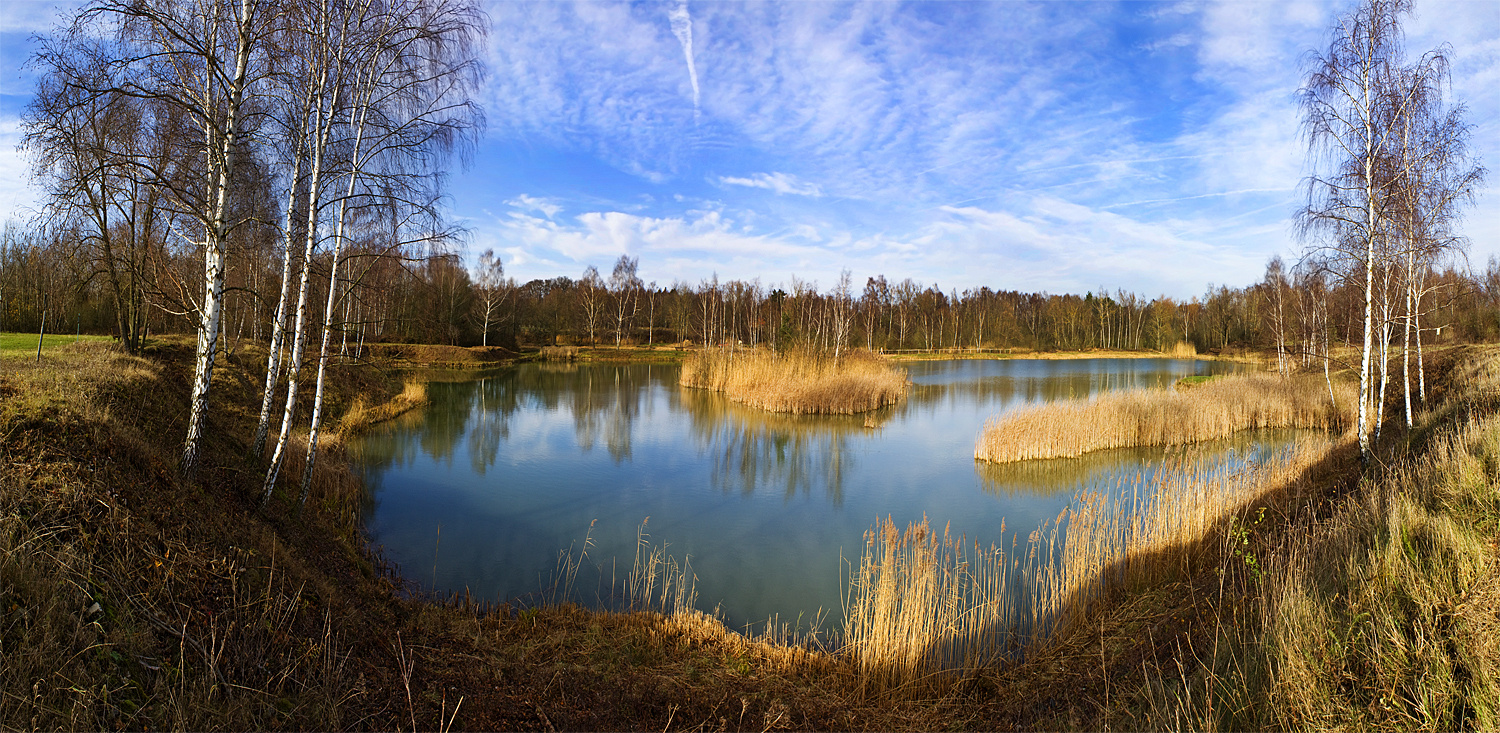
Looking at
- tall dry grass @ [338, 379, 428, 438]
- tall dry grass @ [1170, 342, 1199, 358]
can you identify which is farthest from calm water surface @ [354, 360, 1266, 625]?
tall dry grass @ [1170, 342, 1199, 358]

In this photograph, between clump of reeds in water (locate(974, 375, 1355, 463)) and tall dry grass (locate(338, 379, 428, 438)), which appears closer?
clump of reeds in water (locate(974, 375, 1355, 463))

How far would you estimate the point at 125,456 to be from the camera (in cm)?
456

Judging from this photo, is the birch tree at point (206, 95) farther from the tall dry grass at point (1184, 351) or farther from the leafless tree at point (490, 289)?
the tall dry grass at point (1184, 351)

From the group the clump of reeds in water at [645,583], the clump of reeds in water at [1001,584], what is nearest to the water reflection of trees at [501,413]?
the clump of reeds in water at [645,583]

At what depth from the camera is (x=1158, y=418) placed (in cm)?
1464

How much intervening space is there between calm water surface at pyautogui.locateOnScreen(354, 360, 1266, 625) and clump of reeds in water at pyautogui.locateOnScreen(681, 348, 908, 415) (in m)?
0.83

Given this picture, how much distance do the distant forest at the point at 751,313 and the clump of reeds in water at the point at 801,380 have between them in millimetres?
3327

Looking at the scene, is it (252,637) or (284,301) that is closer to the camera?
(252,637)

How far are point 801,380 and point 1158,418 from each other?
9.69m

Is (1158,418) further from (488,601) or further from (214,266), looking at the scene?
(214,266)

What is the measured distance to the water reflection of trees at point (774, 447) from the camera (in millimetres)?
11664

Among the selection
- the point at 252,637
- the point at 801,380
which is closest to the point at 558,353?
the point at 801,380

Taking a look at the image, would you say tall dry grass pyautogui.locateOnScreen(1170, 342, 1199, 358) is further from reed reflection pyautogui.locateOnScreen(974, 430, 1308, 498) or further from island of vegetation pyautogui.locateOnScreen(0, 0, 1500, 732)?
island of vegetation pyautogui.locateOnScreen(0, 0, 1500, 732)

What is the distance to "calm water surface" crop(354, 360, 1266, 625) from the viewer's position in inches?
291
